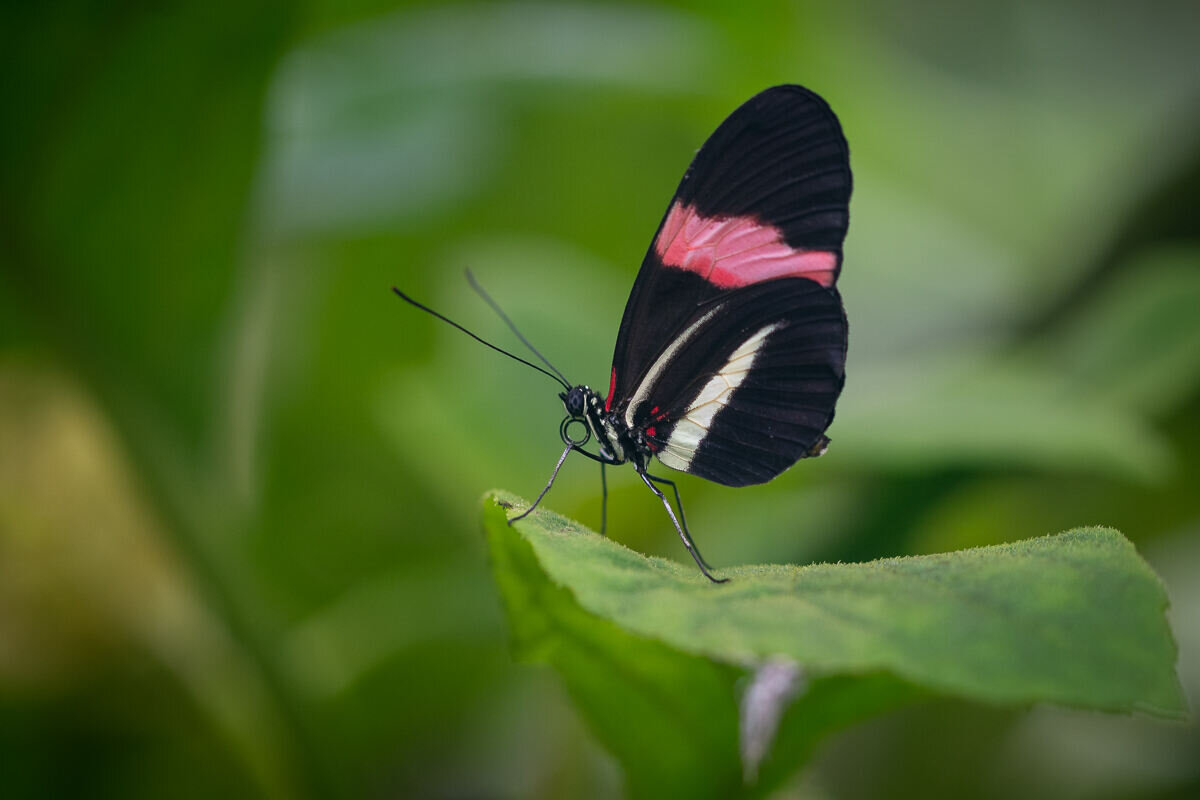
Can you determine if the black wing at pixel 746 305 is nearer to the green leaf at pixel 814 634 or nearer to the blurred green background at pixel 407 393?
the blurred green background at pixel 407 393

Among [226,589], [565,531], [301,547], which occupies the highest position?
[565,531]

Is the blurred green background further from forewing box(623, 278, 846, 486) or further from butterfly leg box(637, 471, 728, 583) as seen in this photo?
butterfly leg box(637, 471, 728, 583)

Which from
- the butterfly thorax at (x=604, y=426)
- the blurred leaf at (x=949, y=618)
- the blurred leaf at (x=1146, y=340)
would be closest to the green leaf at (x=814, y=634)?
the blurred leaf at (x=949, y=618)

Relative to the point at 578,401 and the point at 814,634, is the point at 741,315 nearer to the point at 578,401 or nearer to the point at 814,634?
the point at 578,401

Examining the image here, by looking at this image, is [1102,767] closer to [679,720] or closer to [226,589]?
[679,720]

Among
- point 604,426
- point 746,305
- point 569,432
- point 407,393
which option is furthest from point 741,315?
point 407,393

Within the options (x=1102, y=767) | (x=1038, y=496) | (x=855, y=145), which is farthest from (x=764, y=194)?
(x=855, y=145)
